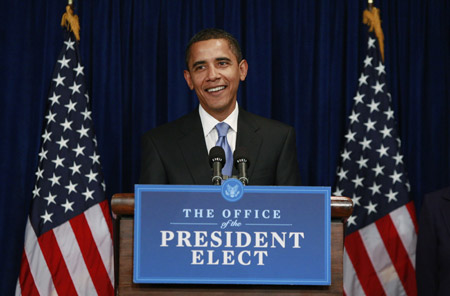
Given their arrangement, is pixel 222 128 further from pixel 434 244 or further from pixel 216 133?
pixel 434 244

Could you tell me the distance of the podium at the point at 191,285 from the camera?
1327 mm

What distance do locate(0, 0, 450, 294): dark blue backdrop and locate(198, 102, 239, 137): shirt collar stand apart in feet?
4.98

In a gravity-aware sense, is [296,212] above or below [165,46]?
below

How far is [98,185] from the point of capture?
3260 millimetres

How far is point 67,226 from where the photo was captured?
3207 mm

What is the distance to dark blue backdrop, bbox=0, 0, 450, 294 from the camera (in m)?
3.68

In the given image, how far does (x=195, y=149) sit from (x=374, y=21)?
1.90 m

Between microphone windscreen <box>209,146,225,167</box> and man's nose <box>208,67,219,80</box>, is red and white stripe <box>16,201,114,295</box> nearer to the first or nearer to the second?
man's nose <box>208,67,219,80</box>

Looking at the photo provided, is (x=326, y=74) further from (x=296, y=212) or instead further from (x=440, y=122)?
(x=296, y=212)

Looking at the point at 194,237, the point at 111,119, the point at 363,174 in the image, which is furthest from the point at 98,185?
the point at 194,237

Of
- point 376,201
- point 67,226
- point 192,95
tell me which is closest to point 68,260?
point 67,226

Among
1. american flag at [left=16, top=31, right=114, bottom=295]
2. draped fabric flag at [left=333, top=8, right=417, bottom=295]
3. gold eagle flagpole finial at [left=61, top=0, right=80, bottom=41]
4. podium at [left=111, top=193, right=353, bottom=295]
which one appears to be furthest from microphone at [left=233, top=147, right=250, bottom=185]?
gold eagle flagpole finial at [left=61, top=0, right=80, bottom=41]

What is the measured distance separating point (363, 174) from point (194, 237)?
2.25 m

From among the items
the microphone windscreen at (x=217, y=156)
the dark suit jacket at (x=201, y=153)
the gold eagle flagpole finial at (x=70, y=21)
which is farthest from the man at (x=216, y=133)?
the gold eagle flagpole finial at (x=70, y=21)
